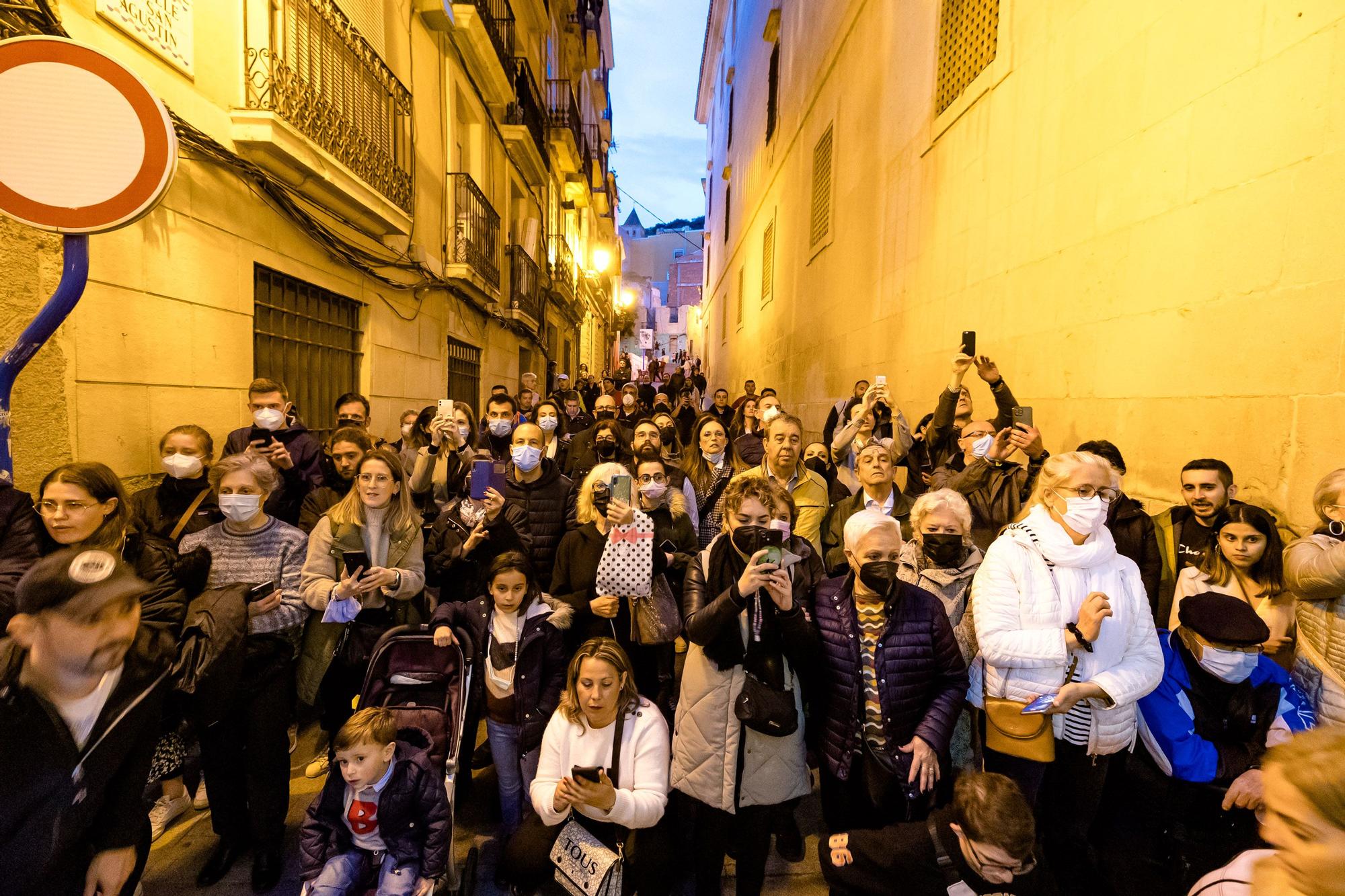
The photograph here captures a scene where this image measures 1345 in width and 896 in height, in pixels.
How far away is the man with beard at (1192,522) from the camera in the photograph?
9.39ft

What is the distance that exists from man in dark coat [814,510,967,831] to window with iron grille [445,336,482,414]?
9149 mm

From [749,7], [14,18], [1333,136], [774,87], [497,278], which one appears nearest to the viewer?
[1333,136]

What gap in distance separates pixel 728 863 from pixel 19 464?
412 cm

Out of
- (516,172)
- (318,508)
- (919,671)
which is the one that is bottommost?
(919,671)

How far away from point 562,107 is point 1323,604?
20336 millimetres

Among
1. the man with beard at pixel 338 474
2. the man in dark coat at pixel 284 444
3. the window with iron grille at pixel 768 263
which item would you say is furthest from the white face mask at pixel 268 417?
the window with iron grille at pixel 768 263

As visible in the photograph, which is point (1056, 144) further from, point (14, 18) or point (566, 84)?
point (566, 84)

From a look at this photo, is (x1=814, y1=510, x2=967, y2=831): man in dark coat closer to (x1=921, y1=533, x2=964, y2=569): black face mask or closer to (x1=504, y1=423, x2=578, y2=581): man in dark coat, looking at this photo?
(x1=921, y1=533, x2=964, y2=569): black face mask

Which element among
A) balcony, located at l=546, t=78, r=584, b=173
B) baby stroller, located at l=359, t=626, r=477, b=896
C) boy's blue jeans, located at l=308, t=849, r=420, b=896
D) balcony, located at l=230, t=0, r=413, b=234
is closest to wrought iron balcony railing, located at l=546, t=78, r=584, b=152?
balcony, located at l=546, t=78, r=584, b=173

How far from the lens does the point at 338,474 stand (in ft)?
13.5

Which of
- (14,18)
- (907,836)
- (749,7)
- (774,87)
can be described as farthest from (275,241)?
(749,7)

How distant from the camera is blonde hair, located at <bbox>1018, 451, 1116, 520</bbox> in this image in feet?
8.01

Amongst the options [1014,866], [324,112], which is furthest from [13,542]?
[324,112]

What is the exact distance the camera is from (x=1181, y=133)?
11.3ft
